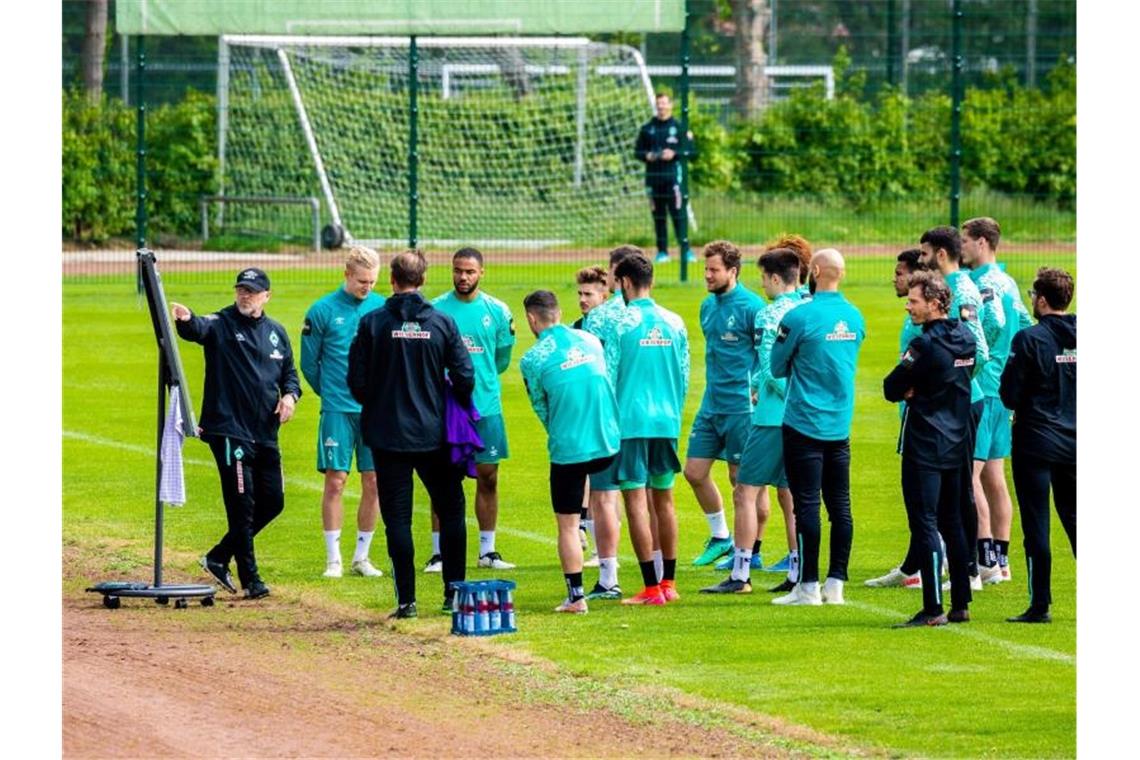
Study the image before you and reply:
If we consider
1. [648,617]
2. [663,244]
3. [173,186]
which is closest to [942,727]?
[648,617]

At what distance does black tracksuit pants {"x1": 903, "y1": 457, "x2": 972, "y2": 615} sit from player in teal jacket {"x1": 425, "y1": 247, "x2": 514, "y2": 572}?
2.95 metres

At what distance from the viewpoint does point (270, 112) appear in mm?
32719

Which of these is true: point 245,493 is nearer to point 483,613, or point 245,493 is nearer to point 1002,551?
point 483,613

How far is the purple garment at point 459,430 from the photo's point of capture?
11406 millimetres

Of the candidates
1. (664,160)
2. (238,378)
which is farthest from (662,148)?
(238,378)

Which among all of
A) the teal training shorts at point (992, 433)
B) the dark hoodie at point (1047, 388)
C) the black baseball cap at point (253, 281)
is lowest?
the teal training shorts at point (992, 433)

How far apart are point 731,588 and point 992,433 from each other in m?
1.87

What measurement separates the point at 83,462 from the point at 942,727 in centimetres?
1005

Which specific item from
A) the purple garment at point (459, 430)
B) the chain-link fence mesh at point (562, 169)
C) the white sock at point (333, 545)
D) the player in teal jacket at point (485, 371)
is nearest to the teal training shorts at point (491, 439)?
the player in teal jacket at point (485, 371)

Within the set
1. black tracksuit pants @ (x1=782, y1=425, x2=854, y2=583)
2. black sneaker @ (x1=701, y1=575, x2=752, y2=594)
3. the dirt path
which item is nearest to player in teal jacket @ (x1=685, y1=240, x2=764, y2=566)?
black sneaker @ (x1=701, y1=575, x2=752, y2=594)

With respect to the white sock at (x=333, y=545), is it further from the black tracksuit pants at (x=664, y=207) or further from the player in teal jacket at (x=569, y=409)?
the black tracksuit pants at (x=664, y=207)

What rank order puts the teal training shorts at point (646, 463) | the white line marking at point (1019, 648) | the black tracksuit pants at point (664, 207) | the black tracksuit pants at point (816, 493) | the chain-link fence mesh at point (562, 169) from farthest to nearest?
1. the chain-link fence mesh at point (562, 169)
2. the black tracksuit pants at point (664, 207)
3. the teal training shorts at point (646, 463)
4. the black tracksuit pants at point (816, 493)
5. the white line marking at point (1019, 648)

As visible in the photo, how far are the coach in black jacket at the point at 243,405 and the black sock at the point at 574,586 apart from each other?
1.94 metres

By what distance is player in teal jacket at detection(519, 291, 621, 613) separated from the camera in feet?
37.6
